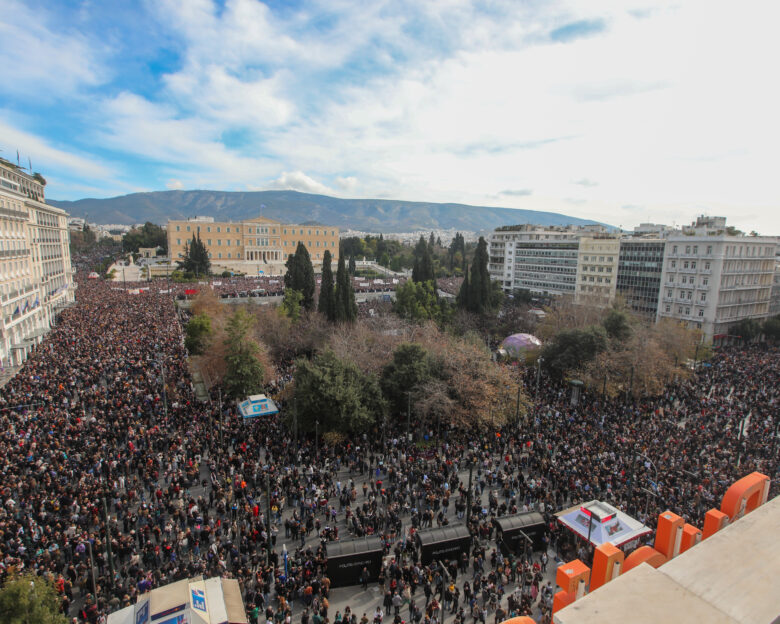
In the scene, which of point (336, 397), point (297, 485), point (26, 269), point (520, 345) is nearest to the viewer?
point (297, 485)

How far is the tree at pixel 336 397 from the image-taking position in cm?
2061

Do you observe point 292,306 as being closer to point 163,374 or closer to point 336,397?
point 163,374

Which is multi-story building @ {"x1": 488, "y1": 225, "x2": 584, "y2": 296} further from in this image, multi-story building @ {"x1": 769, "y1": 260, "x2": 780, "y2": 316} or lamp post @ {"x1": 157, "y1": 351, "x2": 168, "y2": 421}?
lamp post @ {"x1": 157, "y1": 351, "x2": 168, "y2": 421}

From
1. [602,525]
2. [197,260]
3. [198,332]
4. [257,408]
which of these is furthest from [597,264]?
[197,260]

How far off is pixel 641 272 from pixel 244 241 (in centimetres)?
7001

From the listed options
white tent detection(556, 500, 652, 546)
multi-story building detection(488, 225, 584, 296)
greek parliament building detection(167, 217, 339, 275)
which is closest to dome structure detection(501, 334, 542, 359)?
white tent detection(556, 500, 652, 546)

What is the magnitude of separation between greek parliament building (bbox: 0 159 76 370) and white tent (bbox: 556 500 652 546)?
1220 inches

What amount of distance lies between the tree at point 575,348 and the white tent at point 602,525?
1649 cm

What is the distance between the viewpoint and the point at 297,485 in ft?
54.2

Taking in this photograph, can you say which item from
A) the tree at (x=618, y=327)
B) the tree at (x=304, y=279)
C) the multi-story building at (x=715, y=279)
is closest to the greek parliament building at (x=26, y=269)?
the tree at (x=304, y=279)

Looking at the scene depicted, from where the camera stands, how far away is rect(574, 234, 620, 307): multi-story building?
56031 mm

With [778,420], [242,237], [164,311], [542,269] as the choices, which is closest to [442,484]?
[778,420]

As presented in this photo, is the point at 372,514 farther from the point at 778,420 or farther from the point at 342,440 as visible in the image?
the point at 778,420

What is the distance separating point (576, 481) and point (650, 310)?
4127 centimetres
